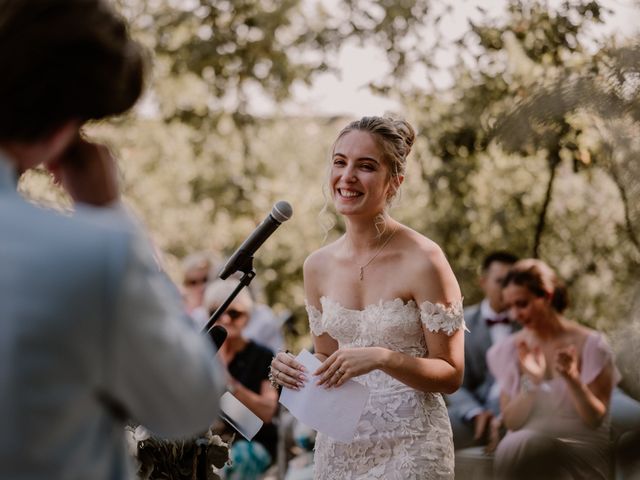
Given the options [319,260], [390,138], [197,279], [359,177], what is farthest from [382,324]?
[197,279]

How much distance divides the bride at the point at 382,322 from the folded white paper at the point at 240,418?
18cm

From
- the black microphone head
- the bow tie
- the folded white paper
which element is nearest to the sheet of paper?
the folded white paper

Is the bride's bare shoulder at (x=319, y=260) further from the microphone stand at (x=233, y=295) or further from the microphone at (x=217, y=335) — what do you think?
the microphone at (x=217, y=335)

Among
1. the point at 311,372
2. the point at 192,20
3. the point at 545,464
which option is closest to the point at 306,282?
the point at 311,372

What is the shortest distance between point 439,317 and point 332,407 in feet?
1.61

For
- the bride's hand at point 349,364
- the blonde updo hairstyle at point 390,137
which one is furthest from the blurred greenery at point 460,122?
the bride's hand at point 349,364

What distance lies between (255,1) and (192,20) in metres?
0.59

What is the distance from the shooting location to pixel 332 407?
11.4 ft

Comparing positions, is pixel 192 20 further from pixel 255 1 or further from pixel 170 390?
pixel 170 390

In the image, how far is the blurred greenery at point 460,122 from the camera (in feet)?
10.4

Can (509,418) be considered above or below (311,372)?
below

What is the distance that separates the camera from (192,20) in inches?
363

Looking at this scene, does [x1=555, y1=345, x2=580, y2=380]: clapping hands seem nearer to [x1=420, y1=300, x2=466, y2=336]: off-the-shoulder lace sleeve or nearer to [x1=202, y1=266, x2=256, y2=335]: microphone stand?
[x1=420, y1=300, x2=466, y2=336]: off-the-shoulder lace sleeve

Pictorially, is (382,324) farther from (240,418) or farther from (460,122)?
(460,122)
